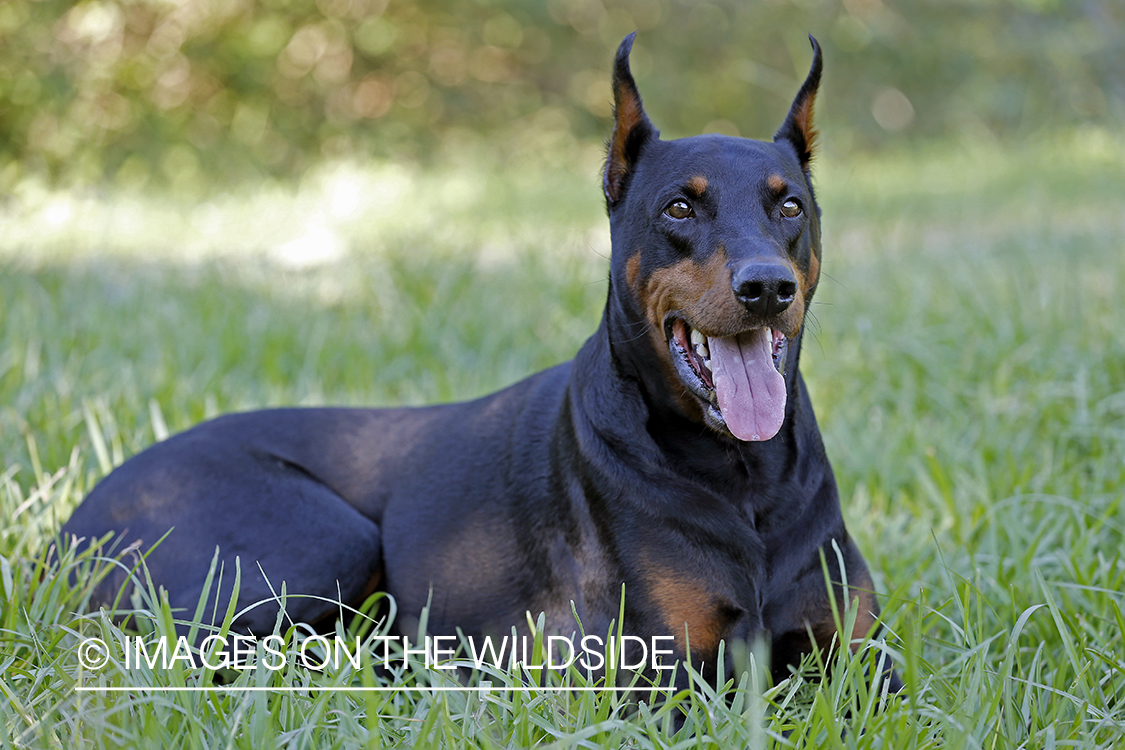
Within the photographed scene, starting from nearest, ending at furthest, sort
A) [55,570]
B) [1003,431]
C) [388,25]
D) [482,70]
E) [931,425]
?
[55,570]
[1003,431]
[931,425]
[388,25]
[482,70]

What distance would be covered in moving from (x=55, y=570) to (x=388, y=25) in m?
11.9

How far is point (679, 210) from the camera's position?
2268 mm

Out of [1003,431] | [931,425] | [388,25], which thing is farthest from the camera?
[388,25]

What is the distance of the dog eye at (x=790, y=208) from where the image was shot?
7.51 feet

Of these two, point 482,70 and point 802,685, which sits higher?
point 482,70

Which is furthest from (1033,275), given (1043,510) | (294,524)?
(294,524)

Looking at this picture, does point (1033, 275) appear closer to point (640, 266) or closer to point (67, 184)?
point (640, 266)

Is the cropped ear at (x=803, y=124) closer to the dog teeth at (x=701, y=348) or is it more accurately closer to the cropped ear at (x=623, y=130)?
the cropped ear at (x=623, y=130)

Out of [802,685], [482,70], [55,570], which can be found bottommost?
[802,685]

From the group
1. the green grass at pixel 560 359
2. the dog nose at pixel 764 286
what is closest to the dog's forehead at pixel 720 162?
the dog nose at pixel 764 286

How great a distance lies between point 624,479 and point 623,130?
87cm

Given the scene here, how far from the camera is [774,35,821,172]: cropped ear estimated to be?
2.45m

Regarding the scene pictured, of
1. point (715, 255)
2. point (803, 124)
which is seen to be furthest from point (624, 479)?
point (803, 124)

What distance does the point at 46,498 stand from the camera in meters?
2.87
